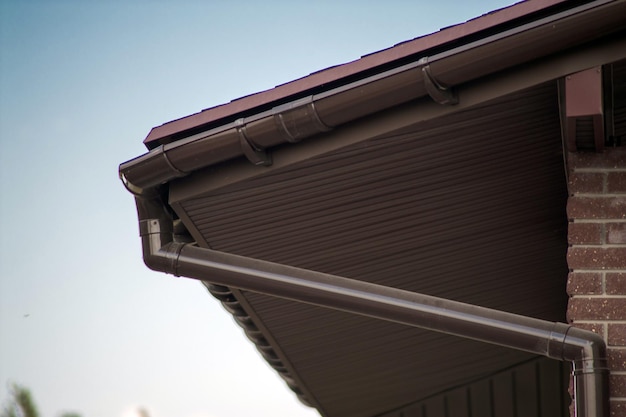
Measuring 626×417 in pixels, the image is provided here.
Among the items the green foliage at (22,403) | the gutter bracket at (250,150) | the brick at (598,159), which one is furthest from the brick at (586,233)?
the green foliage at (22,403)

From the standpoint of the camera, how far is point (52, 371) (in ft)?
67.6

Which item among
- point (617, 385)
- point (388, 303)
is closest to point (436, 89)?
point (388, 303)

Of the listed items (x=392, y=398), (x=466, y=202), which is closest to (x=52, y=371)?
(x=392, y=398)

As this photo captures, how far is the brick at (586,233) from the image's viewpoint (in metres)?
3.79

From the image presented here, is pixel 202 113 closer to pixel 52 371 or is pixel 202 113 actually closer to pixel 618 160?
pixel 618 160

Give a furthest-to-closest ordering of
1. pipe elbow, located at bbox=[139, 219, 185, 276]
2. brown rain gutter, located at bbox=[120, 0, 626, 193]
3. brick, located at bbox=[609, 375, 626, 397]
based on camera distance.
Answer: pipe elbow, located at bbox=[139, 219, 185, 276] < brick, located at bbox=[609, 375, 626, 397] < brown rain gutter, located at bbox=[120, 0, 626, 193]

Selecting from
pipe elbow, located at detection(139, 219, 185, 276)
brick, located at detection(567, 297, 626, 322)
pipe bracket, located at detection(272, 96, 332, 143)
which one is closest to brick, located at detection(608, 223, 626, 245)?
brick, located at detection(567, 297, 626, 322)

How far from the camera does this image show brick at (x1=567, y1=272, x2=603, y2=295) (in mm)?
3738

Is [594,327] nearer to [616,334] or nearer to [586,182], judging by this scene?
[616,334]

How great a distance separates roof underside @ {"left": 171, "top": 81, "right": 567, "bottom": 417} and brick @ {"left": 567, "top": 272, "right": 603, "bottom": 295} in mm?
705

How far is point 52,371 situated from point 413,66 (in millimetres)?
18452

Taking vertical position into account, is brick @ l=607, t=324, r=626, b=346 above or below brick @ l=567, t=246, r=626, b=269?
below

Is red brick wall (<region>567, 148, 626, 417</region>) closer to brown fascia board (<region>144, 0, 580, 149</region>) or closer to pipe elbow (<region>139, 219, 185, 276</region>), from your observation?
brown fascia board (<region>144, 0, 580, 149</region>)

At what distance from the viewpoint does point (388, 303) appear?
12.6 ft
